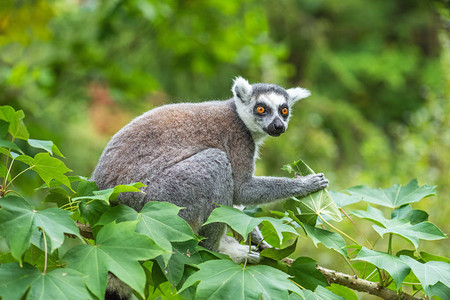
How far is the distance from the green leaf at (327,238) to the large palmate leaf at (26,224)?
930 millimetres

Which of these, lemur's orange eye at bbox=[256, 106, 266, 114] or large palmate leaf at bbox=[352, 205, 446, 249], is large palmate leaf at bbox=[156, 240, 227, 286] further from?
lemur's orange eye at bbox=[256, 106, 266, 114]

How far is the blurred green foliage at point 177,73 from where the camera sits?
4.44 meters

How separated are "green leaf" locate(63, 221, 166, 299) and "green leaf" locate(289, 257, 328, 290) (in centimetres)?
72

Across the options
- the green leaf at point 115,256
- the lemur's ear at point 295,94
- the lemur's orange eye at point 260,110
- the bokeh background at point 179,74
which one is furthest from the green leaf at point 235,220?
the bokeh background at point 179,74

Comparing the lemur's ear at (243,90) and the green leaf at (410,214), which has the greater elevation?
the lemur's ear at (243,90)

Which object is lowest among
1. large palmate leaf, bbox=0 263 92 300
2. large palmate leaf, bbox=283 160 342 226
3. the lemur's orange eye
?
large palmate leaf, bbox=0 263 92 300

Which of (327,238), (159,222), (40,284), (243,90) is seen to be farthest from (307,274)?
(243,90)

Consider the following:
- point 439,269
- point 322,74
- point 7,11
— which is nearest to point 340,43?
point 322,74

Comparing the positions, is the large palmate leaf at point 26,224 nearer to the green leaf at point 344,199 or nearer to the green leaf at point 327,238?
the green leaf at point 327,238

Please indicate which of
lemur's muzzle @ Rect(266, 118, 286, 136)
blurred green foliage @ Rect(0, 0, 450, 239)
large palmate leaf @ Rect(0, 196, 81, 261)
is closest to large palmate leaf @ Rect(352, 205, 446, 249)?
lemur's muzzle @ Rect(266, 118, 286, 136)

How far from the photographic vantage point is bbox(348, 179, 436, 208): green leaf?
7.13ft

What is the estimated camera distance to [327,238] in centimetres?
188

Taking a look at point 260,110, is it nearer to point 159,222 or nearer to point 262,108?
point 262,108

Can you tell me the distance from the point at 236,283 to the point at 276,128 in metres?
1.41
